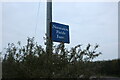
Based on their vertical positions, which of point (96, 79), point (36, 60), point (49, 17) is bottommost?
point (96, 79)

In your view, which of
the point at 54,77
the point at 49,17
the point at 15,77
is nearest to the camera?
the point at 54,77

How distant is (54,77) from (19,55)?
131cm

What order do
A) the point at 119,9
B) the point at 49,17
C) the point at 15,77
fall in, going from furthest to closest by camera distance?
1. the point at 119,9
2. the point at 49,17
3. the point at 15,77

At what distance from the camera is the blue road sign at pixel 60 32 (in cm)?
909

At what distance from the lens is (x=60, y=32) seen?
30.9 ft

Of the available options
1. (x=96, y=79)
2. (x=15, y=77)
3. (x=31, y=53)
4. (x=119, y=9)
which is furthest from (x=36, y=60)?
(x=119, y=9)

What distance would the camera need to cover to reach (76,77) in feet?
25.5

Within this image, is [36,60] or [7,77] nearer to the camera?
[36,60]

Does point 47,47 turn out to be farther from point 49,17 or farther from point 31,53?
point 49,17

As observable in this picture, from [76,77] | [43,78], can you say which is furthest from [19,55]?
[76,77]

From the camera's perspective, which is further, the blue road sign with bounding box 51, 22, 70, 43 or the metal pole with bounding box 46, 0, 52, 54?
the blue road sign with bounding box 51, 22, 70, 43

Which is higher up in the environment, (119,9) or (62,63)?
(119,9)

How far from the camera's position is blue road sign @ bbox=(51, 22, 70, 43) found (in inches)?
358

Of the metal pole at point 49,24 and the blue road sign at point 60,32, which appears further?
the blue road sign at point 60,32
